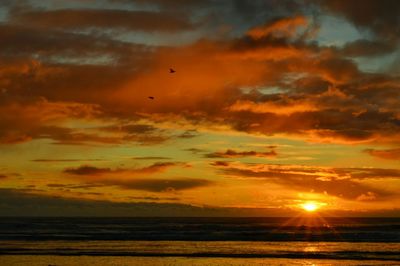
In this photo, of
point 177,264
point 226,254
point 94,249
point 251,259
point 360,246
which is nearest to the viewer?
point 177,264

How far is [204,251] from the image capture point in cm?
5912

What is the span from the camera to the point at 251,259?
51.9m

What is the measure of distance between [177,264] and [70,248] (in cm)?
2000

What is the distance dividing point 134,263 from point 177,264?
3816 millimetres

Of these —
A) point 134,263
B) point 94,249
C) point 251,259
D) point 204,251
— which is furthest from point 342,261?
point 94,249

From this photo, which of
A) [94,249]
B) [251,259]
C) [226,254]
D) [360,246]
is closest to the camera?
[251,259]

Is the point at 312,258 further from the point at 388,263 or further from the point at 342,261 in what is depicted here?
the point at 388,263

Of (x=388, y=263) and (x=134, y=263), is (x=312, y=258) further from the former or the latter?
(x=134, y=263)

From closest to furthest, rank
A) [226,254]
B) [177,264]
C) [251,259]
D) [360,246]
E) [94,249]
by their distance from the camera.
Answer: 1. [177,264]
2. [251,259]
3. [226,254]
4. [94,249]
5. [360,246]

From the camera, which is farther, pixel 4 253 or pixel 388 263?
pixel 4 253

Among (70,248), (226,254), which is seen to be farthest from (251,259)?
(70,248)

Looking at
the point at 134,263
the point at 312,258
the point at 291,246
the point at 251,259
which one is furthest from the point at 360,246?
the point at 134,263

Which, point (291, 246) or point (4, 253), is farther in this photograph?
point (291, 246)

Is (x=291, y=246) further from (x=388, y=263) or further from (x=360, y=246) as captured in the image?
(x=388, y=263)
